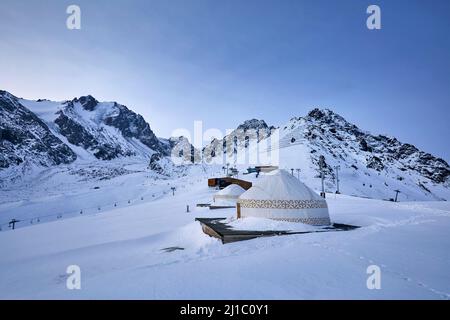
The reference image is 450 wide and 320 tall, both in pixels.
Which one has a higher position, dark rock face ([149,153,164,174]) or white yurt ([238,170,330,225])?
dark rock face ([149,153,164,174])

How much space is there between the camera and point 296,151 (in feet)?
347

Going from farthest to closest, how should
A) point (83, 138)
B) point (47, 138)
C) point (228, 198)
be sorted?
point (83, 138), point (47, 138), point (228, 198)

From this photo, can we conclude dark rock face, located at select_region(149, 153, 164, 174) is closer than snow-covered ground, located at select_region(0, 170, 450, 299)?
No

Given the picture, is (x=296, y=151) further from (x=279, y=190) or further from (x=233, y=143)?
(x=279, y=190)

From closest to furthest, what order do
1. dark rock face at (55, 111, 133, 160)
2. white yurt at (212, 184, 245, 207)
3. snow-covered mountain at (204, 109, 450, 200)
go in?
1. white yurt at (212, 184, 245, 207)
2. snow-covered mountain at (204, 109, 450, 200)
3. dark rock face at (55, 111, 133, 160)

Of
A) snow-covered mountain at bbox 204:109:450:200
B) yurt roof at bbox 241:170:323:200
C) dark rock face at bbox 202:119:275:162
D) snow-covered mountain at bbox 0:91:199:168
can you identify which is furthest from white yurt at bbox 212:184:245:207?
dark rock face at bbox 202:119:275:162

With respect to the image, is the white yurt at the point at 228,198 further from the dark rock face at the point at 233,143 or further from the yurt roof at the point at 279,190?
the dark rock face at the point at 233,143

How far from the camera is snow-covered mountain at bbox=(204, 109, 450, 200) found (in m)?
92.7

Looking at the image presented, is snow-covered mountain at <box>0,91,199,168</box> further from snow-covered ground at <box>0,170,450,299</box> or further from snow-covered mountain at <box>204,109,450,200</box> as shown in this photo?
snow-covered ground at <box>0,170,450,299</box>

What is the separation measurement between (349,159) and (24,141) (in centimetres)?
12906

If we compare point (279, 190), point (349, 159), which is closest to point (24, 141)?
point (349, 159)
